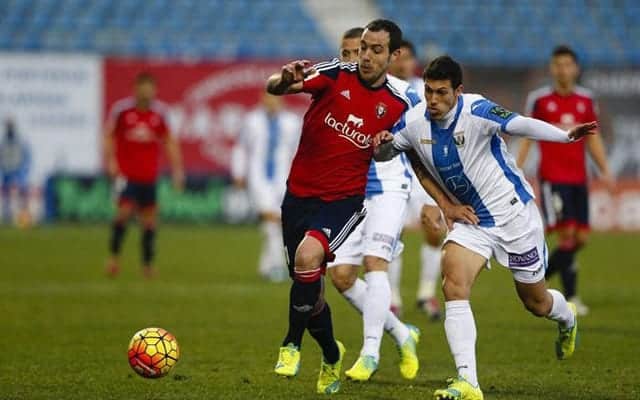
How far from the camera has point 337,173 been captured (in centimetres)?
753

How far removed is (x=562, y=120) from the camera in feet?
40.6

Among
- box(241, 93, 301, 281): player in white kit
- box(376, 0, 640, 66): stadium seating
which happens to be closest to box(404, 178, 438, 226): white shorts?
box(241, 93, 301, 281): player in white kit

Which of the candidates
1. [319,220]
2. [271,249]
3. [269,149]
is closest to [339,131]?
[319,220]

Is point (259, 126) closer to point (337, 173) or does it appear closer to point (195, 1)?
point (337, 173)

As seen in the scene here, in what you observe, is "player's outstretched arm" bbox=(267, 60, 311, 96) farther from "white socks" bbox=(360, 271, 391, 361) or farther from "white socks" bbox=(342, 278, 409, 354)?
"white socks" bbox=(342, 278, 409, 354)

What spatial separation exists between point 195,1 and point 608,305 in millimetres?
17166

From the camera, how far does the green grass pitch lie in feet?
25.3

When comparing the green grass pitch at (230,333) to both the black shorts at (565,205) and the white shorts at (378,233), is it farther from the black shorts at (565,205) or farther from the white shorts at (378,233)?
the black shorts at (565,205)

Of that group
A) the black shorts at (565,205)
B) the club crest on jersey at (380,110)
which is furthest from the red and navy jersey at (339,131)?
the black shorts at (565,205)

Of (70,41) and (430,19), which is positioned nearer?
(70,41)

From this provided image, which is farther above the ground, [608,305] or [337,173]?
[337,173]

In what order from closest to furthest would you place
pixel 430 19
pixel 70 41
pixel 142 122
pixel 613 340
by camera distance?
pixel 613 340 → pixel 142 122 → pixel 70 41 → pixel 430 19

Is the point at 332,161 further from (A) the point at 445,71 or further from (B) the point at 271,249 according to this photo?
(B) the point at 271,249

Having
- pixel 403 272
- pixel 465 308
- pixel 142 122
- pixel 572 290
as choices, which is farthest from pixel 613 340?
pixel 142 122
